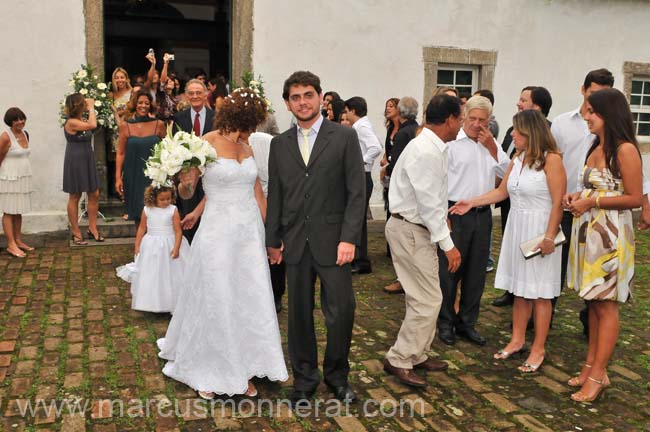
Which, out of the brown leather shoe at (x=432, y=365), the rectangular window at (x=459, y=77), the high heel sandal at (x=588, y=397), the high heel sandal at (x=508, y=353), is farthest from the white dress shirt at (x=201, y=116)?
Result: the rectangular window at (x=459, y=77)

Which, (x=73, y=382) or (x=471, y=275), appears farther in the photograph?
(x=471, y=275)

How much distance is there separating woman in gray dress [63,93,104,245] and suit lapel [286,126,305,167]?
5.32 metres

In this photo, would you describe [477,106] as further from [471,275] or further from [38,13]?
[38,13]

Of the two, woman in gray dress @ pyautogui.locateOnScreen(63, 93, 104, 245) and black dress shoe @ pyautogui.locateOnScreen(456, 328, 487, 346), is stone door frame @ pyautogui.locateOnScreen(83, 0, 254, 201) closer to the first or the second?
woman in gray dress @ pyautogui.locateOnScreen(63, 93, 104, 245)

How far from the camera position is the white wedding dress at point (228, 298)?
4.31m

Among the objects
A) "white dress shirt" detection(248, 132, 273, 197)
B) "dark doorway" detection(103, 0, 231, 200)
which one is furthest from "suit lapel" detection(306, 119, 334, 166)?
"dark doorway" detection(103, 0, 231, 200)

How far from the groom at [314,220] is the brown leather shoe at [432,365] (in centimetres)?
80

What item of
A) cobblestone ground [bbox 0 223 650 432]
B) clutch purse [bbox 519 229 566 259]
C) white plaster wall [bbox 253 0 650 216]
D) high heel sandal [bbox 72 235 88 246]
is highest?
white plaster wall [bbox 253 0 650 216]

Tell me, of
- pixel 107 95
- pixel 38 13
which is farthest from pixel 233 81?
pixel 38 13

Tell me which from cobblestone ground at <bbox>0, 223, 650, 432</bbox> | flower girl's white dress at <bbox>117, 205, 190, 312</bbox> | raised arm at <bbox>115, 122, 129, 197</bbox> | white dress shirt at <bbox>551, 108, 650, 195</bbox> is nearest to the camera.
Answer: cobblestone ground at <bbox>0, 223, 650, 432</bbox>

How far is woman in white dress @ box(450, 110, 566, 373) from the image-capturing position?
4703 millimetres

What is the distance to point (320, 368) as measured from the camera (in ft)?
15.8

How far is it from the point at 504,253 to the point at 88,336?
3546 mm

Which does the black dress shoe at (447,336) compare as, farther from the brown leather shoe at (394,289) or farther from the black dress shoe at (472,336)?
the brown leather shoe at (394,289)
